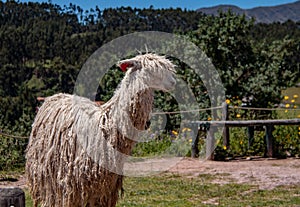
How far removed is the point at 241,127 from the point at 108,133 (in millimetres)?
7523

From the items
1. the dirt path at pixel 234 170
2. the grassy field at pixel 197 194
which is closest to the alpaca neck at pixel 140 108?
the grassy field at pixel 197 194

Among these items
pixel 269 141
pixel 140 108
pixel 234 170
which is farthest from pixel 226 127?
pixel 140 108

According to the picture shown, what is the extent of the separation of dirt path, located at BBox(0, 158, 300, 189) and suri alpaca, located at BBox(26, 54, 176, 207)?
10.9ft

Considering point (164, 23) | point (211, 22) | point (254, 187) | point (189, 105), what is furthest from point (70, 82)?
point (254, 187)

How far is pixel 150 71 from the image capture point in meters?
4.31

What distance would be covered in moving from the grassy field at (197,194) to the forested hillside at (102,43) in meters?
4.72

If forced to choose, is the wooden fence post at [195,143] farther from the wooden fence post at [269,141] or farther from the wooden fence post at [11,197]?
the wooden fence post at [11,197]

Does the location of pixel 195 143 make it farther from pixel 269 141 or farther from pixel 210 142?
pixel 269 141

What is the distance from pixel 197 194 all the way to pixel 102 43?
56.7 metres

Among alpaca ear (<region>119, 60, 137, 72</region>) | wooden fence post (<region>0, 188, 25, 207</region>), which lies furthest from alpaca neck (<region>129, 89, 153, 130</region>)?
wooden fence post (<region>0, 188, 25, 207</region>)

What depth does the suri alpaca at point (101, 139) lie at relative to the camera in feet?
14.2

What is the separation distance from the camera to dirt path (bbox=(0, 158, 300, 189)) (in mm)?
8331

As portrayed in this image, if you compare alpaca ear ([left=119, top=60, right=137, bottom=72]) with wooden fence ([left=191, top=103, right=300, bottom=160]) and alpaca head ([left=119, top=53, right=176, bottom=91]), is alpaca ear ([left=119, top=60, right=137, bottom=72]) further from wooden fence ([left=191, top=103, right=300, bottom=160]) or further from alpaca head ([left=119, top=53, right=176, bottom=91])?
wooden fence ([left=191, top=103, right=300, bottom=160])

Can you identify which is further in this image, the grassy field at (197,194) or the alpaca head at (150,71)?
the grassy field at (197,194)
